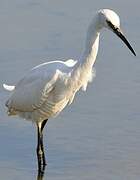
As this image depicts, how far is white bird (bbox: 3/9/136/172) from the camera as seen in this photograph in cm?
1005

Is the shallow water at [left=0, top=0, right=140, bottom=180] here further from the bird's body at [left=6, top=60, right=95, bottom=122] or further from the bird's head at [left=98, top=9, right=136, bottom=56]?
the bird's head at [left=98, top=9, right=136, bottom=56]

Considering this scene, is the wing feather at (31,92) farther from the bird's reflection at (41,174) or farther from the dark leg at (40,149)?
the bird's reflection at (41,174)

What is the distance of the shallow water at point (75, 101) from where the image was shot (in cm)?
1044

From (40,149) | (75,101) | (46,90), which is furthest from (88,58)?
(75,101)

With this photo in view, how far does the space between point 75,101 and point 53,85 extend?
157cm

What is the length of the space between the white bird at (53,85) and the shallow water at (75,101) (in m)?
0.30

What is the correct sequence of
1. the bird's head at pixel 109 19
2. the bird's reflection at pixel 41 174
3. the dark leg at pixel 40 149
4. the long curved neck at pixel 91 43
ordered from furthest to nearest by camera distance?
the dark leg at pixel 40 149 < the bird's reflection at pixel 41 174 < the long curved neck at pixel 91 43 < the bird's head at pixel 109 19

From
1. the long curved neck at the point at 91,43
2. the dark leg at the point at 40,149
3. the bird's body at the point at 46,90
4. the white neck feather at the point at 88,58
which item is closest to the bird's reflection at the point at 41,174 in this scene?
the dark leg at the point at 40,149

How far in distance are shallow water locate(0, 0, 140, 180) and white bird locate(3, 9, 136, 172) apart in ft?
0.97

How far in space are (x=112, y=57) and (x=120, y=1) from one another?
93.6 inches

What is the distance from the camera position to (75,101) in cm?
1195

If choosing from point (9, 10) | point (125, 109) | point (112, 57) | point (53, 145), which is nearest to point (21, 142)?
point (53, 145)

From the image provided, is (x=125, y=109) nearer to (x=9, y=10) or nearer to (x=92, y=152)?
(x=92, y=152)

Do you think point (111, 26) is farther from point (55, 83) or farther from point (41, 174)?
point (41, 174)
